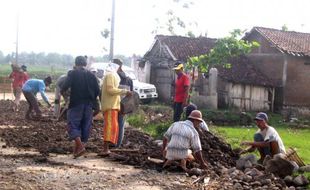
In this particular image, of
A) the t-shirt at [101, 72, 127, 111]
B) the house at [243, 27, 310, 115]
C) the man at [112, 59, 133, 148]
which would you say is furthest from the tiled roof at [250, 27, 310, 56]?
the t-shirt at [101, 72, 127, 111]

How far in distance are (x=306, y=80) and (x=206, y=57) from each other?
19.0ft

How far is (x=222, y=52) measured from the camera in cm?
2530

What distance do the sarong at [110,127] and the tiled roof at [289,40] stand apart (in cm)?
1830

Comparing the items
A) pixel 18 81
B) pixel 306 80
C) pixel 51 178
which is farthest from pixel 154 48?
pixel 51 178

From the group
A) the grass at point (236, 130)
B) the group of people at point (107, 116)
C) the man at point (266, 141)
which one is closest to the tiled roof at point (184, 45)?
the grass at point (236, 130)

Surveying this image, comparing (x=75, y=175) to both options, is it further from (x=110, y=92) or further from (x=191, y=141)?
(x=110, y=92)

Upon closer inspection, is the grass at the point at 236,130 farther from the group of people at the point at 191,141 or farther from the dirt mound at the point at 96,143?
the group of people at the point at 191,141

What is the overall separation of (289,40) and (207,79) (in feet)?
19.0

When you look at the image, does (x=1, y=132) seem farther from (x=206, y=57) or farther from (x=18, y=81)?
(x=206, y=57)

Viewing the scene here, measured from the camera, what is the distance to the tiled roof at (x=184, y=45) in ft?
97.3

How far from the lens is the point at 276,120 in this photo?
23.0 metres

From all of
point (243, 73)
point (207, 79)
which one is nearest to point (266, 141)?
point (207, 79)

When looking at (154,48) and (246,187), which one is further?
(154,48)

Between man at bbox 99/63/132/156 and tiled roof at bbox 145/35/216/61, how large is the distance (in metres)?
19.8
